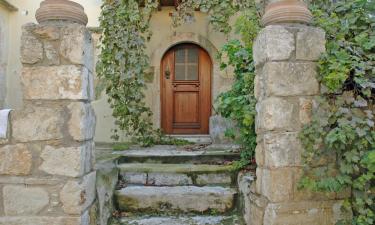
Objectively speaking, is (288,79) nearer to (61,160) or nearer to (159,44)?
(61,160)

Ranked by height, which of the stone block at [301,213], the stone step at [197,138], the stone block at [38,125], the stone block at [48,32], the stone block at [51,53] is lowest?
the stone block at [301,213]

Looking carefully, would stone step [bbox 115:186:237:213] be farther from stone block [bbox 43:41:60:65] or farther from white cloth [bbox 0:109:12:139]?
stone block [bbox 43:41:60:65]

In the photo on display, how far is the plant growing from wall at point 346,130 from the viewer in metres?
1.92

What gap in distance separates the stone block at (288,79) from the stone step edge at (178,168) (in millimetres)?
1084

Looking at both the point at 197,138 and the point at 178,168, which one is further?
the point at 197,138

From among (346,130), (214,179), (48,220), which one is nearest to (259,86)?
(346,130)

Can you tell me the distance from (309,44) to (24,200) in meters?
2.02

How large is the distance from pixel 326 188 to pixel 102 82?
3333 mm

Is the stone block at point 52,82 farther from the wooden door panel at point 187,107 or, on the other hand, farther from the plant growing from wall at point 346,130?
the wooden door panel at point 187,107

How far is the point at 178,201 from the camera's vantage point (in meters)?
2.76

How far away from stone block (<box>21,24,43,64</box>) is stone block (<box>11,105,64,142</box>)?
30 cm

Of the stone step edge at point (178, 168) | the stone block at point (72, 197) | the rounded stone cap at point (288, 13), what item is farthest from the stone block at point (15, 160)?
the rounded stone cap at point (288, 13)

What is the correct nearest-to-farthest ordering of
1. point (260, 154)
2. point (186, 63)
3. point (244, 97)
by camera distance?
point (260, 154)
point (244, 97)
point (186, 63)

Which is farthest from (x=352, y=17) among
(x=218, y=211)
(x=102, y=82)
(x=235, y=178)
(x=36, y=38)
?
(x=102, y=82)
